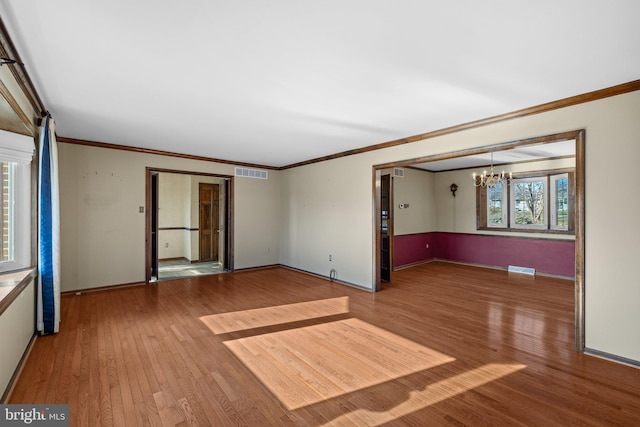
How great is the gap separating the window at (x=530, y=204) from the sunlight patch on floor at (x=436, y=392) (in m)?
5.02

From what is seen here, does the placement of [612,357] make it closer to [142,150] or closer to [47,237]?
[47,237]

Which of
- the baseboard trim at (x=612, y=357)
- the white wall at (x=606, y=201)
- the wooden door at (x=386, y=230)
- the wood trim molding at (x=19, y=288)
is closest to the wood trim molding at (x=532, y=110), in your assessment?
the white wall at (x=606, y=201)

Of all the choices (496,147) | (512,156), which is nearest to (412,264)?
(512,156)

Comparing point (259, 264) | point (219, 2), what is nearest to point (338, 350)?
point (219, 2)

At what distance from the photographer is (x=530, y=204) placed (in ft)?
21.6

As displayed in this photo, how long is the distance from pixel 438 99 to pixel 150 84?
2.71m

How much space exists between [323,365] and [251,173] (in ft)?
16.4

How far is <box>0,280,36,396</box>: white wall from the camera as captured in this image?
6.80 ft

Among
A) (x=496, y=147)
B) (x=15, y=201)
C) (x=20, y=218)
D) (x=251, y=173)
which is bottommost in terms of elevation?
(x=20, y=218)

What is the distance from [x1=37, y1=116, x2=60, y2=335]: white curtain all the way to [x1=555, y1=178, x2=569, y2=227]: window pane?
8.46 metres

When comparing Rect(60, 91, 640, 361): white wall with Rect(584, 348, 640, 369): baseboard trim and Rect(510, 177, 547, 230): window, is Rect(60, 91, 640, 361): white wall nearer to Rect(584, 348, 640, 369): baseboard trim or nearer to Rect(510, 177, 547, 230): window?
Rect(584, 348, 640, 369): baseboard trim

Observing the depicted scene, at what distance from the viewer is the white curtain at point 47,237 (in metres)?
3.04

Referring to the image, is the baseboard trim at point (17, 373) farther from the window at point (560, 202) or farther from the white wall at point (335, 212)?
the window at point (560, 202)

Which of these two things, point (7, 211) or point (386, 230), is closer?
point (7, 211)
